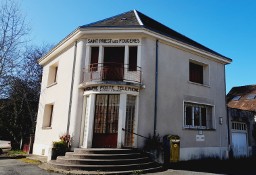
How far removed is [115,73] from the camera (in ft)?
41.2

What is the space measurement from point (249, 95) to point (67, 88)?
20.5 meters

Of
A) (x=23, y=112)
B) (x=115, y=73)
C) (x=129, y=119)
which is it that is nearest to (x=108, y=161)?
(x=129, y=119)

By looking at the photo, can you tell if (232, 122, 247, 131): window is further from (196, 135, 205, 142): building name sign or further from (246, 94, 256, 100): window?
(246, 94, 256, 100): window

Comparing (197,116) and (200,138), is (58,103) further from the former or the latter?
(200,138)

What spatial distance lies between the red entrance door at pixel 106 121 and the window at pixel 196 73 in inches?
225

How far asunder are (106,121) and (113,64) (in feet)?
10.2

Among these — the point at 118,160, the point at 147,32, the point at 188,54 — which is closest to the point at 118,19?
the point at 147,32

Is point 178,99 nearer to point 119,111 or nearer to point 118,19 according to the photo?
point 119,111

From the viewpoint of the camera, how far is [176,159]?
11.7m

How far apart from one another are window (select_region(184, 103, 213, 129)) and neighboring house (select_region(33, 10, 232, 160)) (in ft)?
0.20

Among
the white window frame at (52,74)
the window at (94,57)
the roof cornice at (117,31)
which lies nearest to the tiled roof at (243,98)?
the roof cornice at (117,31)

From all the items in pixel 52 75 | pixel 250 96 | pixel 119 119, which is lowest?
pixel 119 119

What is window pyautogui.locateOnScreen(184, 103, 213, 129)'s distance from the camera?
14.2 metres

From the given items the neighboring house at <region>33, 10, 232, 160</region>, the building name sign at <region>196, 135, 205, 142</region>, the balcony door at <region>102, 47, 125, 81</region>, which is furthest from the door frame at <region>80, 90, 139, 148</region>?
the building name sign at <region>196, 135, 205, 142</region>
